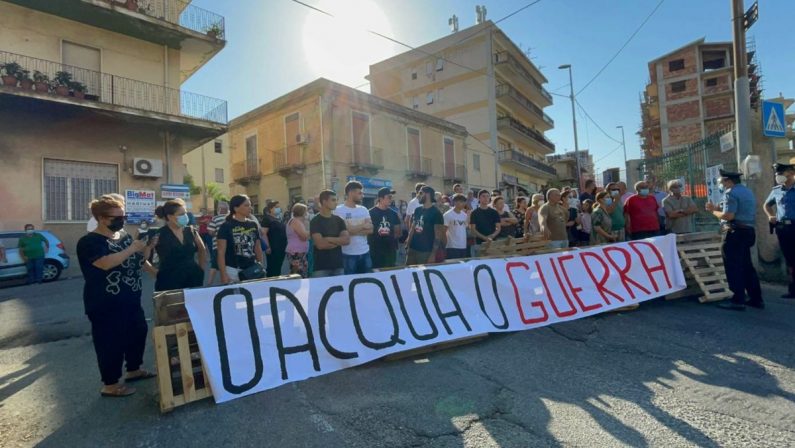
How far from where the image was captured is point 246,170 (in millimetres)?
24500

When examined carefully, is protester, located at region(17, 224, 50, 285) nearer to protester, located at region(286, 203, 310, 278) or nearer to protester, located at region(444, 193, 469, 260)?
protester, located at region(286, 203, 310, 278)

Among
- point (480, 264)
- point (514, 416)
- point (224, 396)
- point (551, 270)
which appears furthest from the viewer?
point (551, 270)

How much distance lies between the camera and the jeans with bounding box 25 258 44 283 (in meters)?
9.83

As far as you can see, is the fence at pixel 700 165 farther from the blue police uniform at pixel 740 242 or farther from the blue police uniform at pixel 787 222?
the blue police uniform at pixel 740 242

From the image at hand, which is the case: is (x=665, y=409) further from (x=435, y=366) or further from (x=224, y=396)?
(x=224, y=396)

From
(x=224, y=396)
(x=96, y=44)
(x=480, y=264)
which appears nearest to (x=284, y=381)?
(x=224, y=396)

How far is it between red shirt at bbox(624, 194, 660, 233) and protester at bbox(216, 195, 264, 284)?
236 inches

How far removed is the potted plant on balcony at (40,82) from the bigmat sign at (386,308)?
1258 cm

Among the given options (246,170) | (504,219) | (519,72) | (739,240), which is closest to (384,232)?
(504,219)

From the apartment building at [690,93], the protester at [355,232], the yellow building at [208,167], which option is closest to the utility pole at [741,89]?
the protester at [355,232]

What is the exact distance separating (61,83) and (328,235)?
40.3 feet

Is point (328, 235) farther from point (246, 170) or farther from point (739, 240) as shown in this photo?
point (246, 170)

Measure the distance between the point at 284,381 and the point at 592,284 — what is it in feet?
13.0

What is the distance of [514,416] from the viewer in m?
2.79
